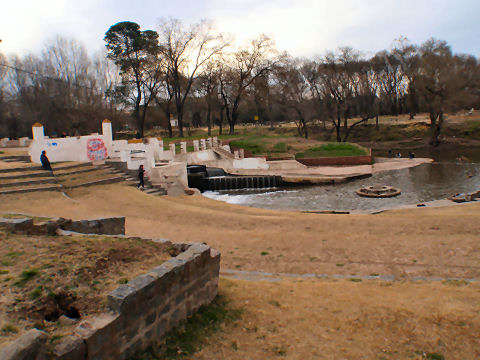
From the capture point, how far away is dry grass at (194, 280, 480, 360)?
13.5 feet

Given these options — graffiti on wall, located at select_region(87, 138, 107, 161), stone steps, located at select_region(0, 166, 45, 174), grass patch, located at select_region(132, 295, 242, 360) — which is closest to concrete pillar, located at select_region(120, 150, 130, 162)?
graffiti on wall, located at select_region(87, 138, 107, 161)

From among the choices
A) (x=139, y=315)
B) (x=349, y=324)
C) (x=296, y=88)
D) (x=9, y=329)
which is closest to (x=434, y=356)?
(x=349, y=324)

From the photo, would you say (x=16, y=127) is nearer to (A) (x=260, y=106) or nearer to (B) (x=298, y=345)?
(A) (x=260, y=106)

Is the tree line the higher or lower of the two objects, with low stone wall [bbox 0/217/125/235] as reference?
higher

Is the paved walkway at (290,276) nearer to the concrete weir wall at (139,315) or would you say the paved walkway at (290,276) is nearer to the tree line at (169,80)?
the concrete weir wall at (139,315)

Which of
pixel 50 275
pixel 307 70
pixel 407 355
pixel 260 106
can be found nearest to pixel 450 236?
pixel 407 355

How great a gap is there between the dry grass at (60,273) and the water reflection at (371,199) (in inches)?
591

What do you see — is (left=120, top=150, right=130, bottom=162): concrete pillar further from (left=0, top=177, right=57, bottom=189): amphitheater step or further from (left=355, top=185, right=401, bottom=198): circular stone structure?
(left=355, top=185, right=401, bottom=198): circular stone structure

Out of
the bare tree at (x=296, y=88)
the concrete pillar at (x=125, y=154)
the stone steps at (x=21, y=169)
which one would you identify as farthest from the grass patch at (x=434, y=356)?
the bare tree at (x=296, y=88)

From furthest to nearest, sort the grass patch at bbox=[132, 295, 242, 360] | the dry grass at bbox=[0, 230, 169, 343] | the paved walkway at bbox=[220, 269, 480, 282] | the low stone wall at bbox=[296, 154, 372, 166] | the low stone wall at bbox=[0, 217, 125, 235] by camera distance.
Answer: the low stone wall at bbox=[296, 154, 372, 166] → the paved walkway at bbox=[220, 269, 480, 282] → the low stone wall at bbox=[0, 217, 125, 235] → the grass patch at bbox=[132, 295, 242, 360] → the dry grass at bbox=[0, 230, 169, 343]

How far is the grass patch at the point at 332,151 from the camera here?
1409 inches

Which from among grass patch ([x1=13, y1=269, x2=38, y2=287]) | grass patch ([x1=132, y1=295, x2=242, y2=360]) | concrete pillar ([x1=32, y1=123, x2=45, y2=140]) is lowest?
grass patch ([x1=132, y1=295, x2=242, y2=360])

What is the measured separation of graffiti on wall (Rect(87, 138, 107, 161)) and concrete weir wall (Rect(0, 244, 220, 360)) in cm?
1915

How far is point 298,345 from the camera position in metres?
4.27
